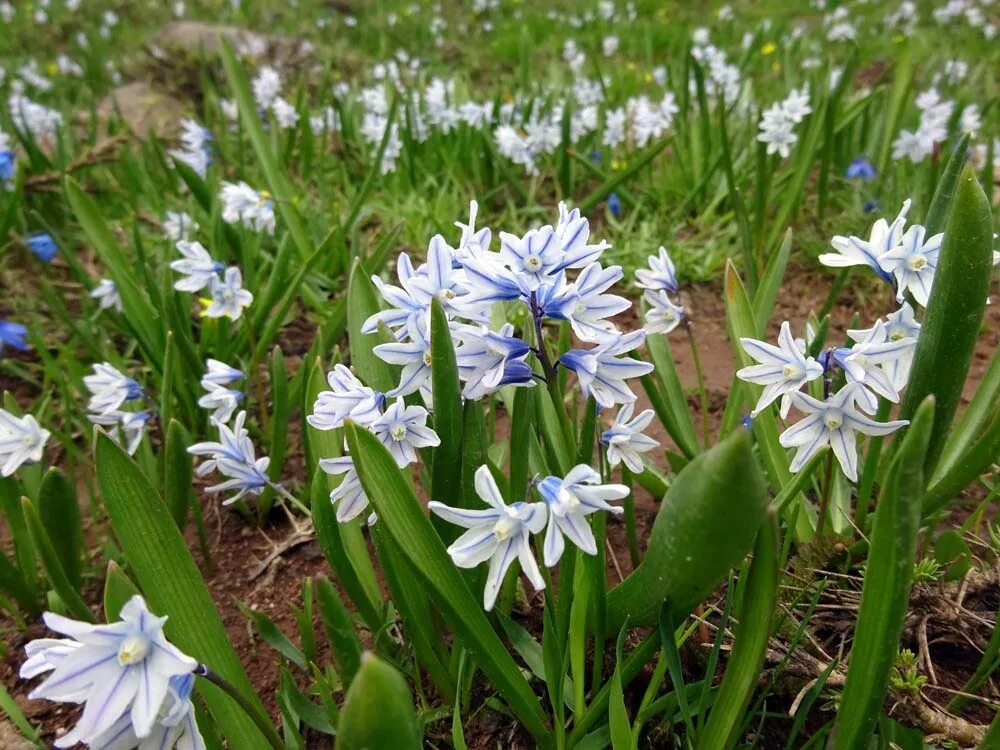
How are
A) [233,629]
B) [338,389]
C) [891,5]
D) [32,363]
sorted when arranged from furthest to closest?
[891,5] < [32,363] < [233,629] < [338,389]

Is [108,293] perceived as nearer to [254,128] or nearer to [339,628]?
[254,128]

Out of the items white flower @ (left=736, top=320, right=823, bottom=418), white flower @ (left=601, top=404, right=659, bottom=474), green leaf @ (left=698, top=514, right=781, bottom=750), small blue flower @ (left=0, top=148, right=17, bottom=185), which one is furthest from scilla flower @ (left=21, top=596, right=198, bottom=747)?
small blue flower @ (left=0, top=148, right=17, bottom=185)

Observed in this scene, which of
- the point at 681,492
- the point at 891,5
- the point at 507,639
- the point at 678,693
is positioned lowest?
the point at 507,639

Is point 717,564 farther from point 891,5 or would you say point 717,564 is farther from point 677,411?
point 891,5

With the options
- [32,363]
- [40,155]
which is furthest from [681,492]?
[40,155]

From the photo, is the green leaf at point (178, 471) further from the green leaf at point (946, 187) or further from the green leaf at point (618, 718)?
the green leaf at point (946, 187)

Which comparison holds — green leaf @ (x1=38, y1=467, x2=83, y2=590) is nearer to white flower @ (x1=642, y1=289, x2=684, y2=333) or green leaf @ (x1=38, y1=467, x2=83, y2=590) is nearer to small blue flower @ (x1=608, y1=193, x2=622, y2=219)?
white flower @ (x1=642, y1=289, x2=684, y2=333)

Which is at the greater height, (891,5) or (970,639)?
(891,5)
